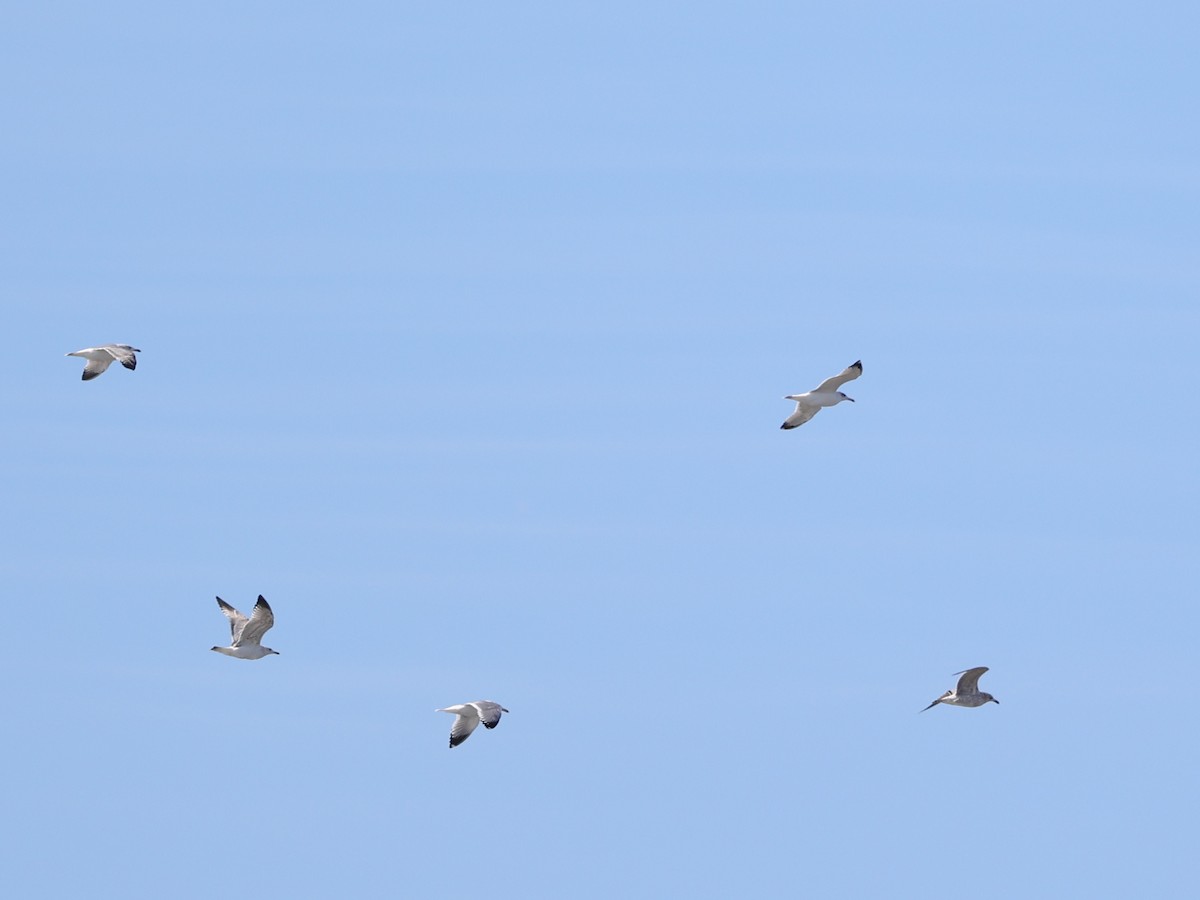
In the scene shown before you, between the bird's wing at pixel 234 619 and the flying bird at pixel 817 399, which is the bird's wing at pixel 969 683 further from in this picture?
the bird's wing at pixel 234 619

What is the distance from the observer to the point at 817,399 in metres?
55.6

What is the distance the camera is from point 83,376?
57.0 meters

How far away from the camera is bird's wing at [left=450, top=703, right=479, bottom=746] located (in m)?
52.2

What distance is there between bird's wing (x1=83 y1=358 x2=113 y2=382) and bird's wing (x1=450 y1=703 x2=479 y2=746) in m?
13.2

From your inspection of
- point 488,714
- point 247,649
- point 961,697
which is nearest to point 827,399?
point 961,697

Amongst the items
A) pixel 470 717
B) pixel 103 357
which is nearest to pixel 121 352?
pixel 103 357

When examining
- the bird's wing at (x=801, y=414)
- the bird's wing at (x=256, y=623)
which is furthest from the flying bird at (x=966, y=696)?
the bird's wing at (x=256, y=623)

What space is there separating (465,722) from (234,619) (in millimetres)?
6457

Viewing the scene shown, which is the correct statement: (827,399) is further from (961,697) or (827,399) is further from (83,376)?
(83,376)

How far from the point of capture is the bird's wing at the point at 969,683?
2117 inches

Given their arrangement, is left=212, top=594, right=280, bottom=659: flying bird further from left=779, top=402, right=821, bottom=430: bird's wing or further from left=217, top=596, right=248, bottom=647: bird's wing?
left=779, top=402, right=821, bottom=430: bird's wing

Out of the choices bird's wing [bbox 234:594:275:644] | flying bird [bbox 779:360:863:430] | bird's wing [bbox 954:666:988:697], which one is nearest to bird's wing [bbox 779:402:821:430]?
flying bird [bbox 779:360:863:430]

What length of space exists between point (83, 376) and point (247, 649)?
862 cm

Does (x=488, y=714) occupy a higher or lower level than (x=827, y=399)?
lower
